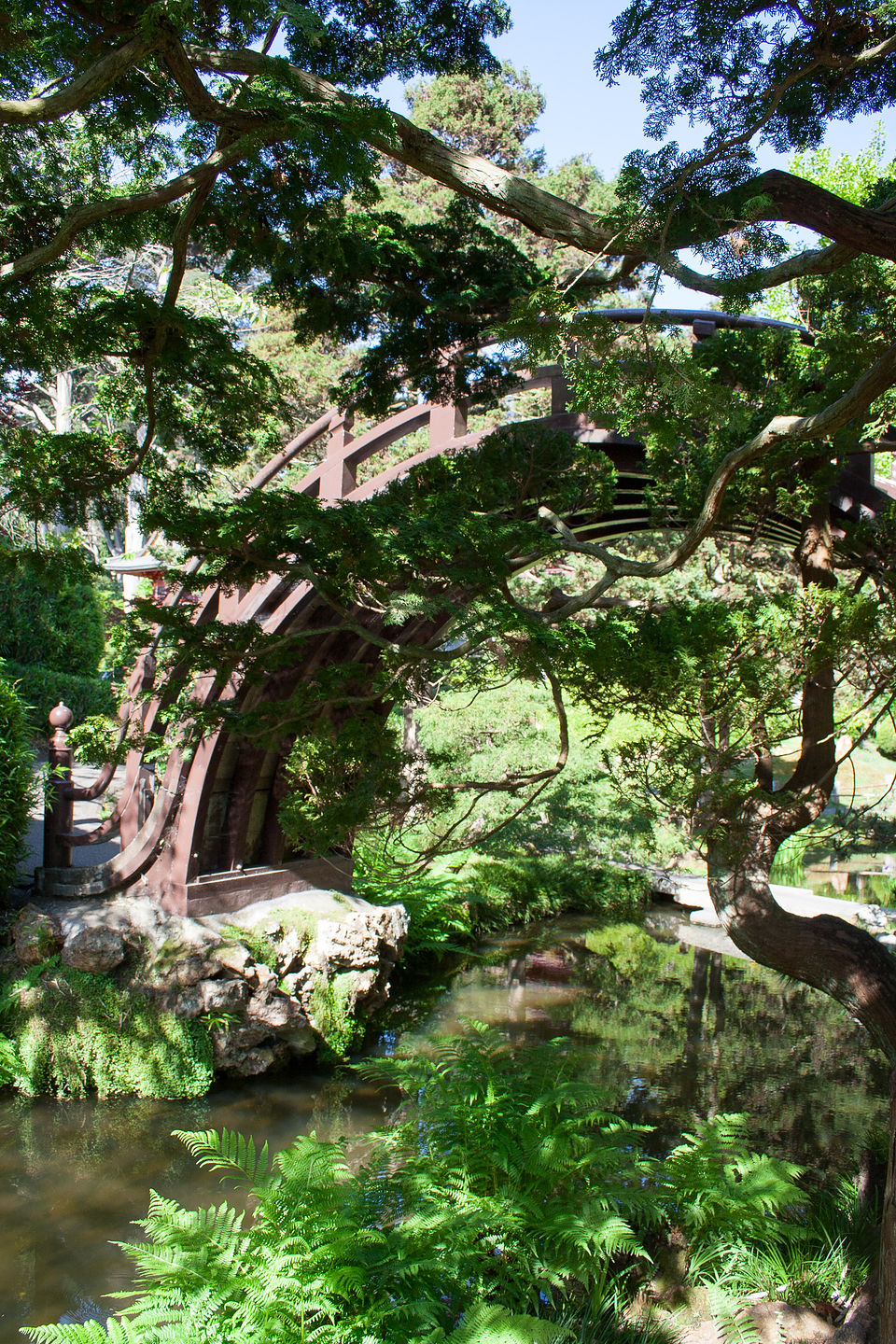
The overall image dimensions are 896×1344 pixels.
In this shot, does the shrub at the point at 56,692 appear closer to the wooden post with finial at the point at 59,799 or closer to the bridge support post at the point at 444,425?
the wooden post with finial at the point at 59,799

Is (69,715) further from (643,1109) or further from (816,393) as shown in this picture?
(816,393)

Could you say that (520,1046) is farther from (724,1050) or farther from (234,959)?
(234,959)

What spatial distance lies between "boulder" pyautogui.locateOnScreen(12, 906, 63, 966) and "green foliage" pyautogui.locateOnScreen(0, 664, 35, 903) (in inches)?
20.7

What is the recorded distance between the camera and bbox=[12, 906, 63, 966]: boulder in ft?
26.0

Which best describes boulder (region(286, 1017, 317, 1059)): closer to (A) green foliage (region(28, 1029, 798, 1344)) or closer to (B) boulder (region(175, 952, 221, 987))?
(B) boulder (region(175, 952, 221, 987))

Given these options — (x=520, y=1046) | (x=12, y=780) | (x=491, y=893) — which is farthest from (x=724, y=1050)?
(x=12, y=780)

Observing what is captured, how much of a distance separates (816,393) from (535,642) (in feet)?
7.61

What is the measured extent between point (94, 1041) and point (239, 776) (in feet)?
9.31

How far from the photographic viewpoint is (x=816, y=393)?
5.16m

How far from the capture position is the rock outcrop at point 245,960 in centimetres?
796

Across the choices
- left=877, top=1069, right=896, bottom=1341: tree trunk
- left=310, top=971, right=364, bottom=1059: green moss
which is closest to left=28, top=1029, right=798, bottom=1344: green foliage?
left=877, top=1069, right=896, bottom=1341: tree trunk

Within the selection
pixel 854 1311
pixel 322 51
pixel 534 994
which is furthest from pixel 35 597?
pixel 854 1311

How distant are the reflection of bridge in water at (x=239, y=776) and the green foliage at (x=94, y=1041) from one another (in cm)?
120

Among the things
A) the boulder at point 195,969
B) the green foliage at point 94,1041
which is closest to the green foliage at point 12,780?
the green foliage at point 94,1041
